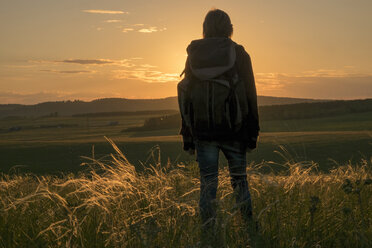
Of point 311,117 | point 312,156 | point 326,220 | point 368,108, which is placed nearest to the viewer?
point 326,220

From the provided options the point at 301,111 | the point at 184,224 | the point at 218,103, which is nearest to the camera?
the point at 184,224

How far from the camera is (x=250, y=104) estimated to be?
12.6ft

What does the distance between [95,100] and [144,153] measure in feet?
517

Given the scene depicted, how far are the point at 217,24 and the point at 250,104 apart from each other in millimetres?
851

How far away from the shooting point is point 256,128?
3.88 m

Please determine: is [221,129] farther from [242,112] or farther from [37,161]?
[37,161]

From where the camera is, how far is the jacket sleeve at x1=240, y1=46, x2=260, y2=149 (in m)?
3.84

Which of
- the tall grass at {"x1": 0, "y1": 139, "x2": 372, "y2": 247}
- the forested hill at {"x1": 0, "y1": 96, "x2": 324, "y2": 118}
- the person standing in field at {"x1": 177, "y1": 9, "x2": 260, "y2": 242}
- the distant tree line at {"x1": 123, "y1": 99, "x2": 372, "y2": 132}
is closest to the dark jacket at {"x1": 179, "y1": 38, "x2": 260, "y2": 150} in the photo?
the person standing in field at {"x1": 177, "y1": 9, "x2": 260, "y2": 242}

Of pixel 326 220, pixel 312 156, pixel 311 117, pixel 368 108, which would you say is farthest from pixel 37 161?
pixel 368 108

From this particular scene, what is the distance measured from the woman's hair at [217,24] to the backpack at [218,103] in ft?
0.96

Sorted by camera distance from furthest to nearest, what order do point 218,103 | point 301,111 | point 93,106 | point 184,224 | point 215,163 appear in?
point 93,106
point 301,111
point 215,163
point 218,103
point 184,224

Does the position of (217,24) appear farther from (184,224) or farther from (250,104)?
(184,224)

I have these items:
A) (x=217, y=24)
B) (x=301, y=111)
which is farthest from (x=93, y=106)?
(x=217, y=24)

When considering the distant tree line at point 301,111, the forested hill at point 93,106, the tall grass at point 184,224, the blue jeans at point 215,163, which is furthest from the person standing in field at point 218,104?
the forested hill at point 93,106
